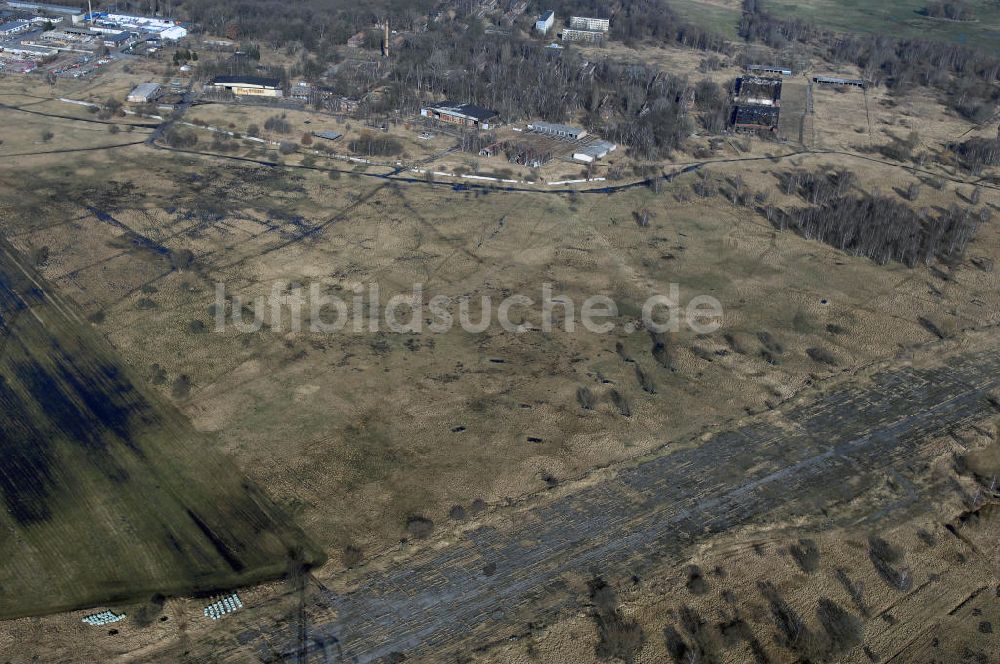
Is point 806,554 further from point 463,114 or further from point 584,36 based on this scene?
point 584,36

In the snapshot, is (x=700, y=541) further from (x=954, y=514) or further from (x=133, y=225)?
(x=133, y=225)

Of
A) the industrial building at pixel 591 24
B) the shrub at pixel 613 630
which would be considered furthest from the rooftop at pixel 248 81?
the shrub at pixel 613 630

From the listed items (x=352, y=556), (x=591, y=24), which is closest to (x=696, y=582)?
(x=352, y=556)

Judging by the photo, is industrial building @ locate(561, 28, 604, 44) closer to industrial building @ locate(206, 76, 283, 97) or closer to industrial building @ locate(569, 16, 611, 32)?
industrial building @ locate(569, 16, 611, 32)

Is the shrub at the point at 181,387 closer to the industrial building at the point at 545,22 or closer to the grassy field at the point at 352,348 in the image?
the grassy field at the point at 352,348

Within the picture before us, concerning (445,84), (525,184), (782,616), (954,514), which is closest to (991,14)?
(445,84)
